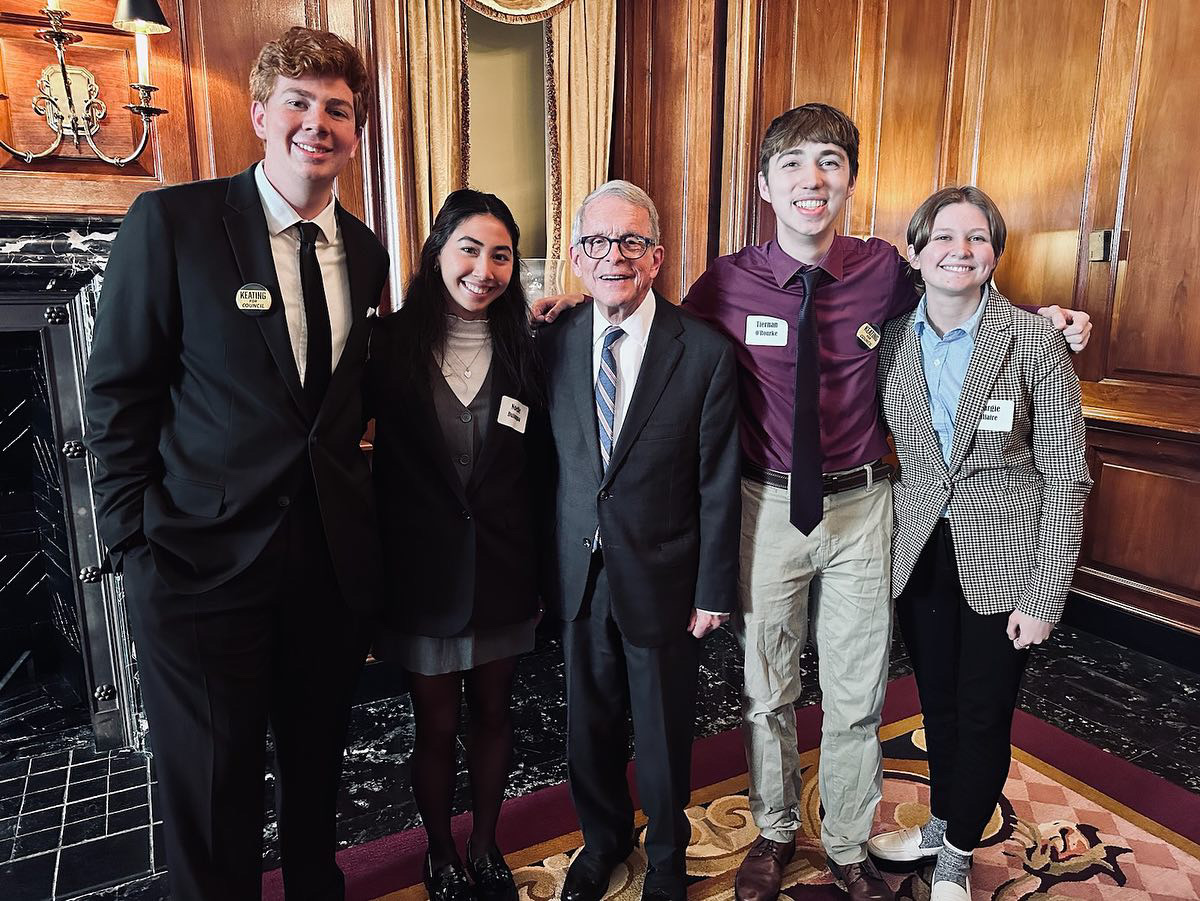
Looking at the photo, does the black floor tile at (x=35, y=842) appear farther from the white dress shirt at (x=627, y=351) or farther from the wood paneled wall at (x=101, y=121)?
the white dress shirt at (x=627, y=351)

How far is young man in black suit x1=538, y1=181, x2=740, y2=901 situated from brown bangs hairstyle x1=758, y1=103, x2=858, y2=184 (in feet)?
1.20

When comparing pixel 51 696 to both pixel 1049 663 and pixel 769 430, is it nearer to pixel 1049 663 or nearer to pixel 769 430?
pixel 769 430

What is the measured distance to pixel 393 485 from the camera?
1.83m

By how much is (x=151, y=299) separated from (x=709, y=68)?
2969mm

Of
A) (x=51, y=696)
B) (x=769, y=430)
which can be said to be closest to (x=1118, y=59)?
(x=769, y=430)

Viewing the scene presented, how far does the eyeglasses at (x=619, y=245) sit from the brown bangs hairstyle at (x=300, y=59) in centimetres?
59

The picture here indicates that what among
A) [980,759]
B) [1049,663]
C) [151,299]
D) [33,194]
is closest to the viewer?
[151,299]

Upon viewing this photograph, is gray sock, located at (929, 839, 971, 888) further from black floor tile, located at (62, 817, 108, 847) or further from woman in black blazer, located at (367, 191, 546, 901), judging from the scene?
black floor tile, located at (62, 817, 108, 847)

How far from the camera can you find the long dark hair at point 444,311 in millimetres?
1817

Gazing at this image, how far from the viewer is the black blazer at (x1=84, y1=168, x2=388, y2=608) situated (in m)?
1.51

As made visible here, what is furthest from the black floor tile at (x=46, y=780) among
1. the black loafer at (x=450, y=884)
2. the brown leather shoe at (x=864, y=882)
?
the brown leather shoe at (x=864, y=882)

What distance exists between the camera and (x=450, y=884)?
77.7 inches

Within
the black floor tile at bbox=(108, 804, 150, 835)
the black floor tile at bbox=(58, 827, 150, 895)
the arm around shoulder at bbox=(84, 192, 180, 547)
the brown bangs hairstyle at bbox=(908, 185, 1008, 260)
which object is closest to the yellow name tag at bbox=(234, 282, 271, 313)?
the arm around shoulder at bbox=(84, 192, 180, 547)

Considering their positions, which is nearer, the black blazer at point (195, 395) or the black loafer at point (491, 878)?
the black blazer at point (195, 395)
